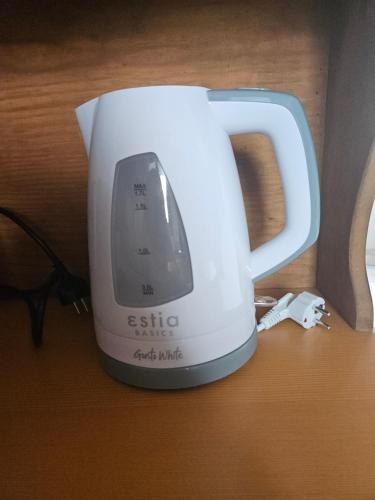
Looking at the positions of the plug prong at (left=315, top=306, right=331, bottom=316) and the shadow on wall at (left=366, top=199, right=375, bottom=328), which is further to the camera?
the shadow on wall at (left=366, top=199, right=375, bottom=328)

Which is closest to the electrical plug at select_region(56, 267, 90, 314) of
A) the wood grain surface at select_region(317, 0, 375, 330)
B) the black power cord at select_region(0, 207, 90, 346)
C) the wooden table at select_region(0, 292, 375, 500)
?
the black power cord at select_region(0, 207, 90, 346)

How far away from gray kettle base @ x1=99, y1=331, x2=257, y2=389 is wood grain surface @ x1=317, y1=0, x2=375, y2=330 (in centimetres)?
17

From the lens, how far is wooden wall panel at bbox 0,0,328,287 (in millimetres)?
445

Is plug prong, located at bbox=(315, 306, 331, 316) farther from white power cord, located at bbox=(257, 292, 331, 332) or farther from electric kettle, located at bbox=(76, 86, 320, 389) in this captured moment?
electric kettle, located at bbox=(76, 86, 320, 389)

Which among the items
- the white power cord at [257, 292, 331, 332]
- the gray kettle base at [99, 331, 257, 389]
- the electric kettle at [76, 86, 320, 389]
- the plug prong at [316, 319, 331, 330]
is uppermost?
the electric kettle at [76, 86, 320, 389]

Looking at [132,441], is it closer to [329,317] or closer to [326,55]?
[329,317]

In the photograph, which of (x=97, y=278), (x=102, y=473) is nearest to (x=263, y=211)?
(x=97, y=278)

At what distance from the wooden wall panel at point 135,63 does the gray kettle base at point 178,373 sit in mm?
244

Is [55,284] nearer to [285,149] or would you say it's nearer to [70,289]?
[70,289]

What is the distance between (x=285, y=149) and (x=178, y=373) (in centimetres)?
25

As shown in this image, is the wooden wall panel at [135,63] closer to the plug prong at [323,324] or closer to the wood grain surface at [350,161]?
the wood grain surface at [350,161]

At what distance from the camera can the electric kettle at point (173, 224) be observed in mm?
302

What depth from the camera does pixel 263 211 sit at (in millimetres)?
520

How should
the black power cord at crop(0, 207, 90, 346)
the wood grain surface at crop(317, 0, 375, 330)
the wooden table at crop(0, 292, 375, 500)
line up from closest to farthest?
the wooden table at crop(0, 292, 375, 500) < the wood grain surface at crop(317, 0, 375, 330) < the black power cord at crop(0, 207, 90, 346)
